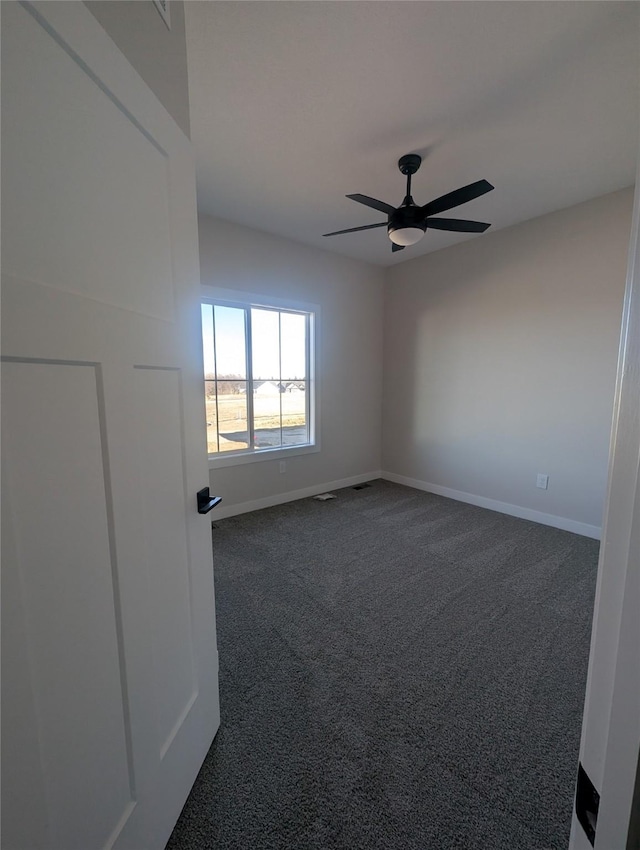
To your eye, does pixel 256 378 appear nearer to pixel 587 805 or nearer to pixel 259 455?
pixel 259 455

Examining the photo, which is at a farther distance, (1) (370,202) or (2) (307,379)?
(2) (307,379)

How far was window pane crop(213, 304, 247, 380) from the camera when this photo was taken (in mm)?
3195

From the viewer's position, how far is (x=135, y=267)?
0.80 m

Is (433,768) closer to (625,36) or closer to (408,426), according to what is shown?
(625,36)

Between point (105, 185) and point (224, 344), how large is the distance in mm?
2596

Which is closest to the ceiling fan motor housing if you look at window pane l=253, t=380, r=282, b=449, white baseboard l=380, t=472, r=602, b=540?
window pane l=253, t=380, r=282, b=449

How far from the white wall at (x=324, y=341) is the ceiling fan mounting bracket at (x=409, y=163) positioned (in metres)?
1.56

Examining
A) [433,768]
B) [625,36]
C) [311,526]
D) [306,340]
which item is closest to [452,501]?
[311,526]

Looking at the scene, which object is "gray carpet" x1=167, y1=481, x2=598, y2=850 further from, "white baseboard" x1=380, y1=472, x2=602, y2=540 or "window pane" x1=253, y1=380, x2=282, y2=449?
"window pane" x1=253, y1=380, x2=282, y2=449

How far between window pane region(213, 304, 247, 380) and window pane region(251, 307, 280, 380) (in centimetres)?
12

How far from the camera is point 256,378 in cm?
348

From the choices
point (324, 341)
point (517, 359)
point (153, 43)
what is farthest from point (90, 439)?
point (517, 359)

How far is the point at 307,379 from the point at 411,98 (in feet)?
8.17

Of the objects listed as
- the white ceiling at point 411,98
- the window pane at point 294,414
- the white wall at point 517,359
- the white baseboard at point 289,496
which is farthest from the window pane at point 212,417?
the white wall at point 517,359
